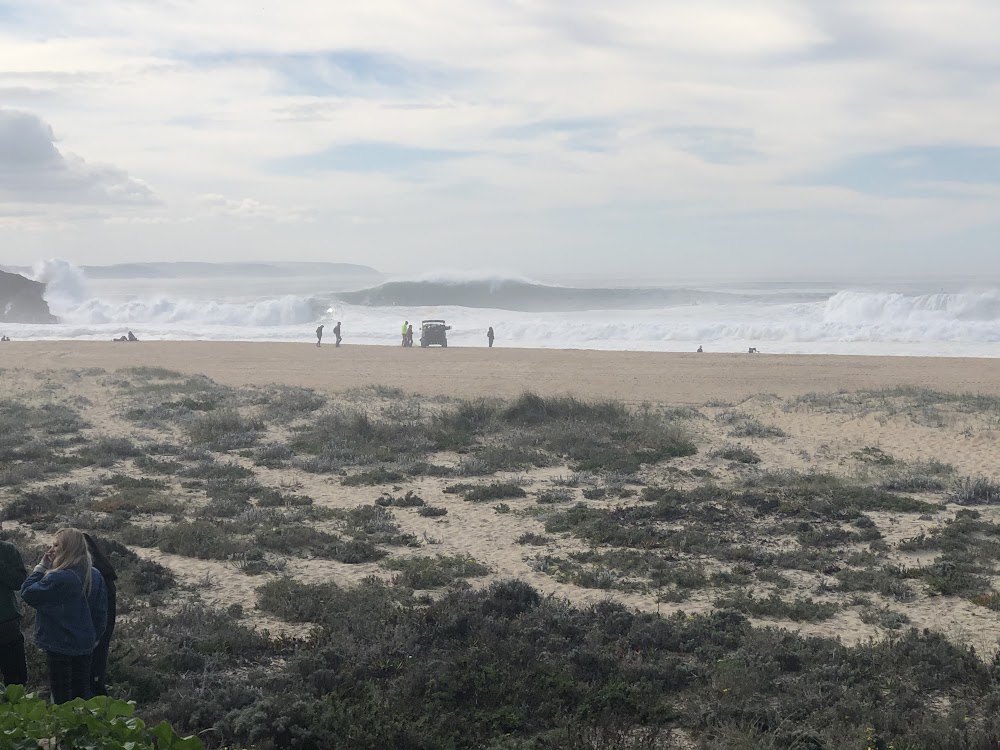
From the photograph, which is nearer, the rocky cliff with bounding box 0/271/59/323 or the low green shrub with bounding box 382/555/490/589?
the low green shrub with bounding box 382/555/490/589

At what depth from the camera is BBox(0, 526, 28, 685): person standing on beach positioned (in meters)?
5.44

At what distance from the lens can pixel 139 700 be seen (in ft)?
19.0

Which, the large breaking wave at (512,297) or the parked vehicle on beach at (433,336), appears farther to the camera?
the large breaking wave at (512,297)

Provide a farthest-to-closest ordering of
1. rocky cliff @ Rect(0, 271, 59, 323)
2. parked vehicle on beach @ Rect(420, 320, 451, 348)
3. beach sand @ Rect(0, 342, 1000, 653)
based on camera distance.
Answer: rocky cliff @ Rect(0, 271, 59, 323), parked vehicle on beach @ Rect(420, 320, 451, 348), beach sand @ Rect(0, 342, 1000, 653)

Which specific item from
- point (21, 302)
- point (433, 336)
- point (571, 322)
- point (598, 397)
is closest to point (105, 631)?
point (598, 397)

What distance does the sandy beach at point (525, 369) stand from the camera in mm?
25188

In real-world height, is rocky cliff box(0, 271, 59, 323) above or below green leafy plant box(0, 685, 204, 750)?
above

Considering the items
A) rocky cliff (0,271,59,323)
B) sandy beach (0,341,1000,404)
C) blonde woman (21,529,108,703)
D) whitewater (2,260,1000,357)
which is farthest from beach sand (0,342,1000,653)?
rocky cliff (0,271,59,323)

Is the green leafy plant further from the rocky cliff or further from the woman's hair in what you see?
the rocky cliff

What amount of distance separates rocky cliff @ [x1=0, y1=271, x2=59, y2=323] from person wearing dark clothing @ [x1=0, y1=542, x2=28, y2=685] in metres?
64.1

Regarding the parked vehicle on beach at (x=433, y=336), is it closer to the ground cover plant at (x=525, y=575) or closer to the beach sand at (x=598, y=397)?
the beach sand at (x=598, y=397)

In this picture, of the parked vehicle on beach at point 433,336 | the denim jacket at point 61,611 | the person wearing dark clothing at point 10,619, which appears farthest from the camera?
the parked vehicle on beach at point 433,336

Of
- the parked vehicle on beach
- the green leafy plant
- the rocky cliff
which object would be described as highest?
the rocky cliff

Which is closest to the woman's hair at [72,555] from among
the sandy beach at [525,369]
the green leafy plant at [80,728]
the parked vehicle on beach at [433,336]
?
the green leafy plant at [80,728]
